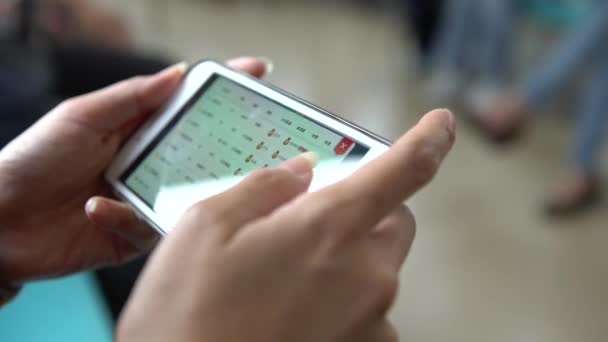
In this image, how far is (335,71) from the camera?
1.96 metres

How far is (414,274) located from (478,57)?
812 millimetres

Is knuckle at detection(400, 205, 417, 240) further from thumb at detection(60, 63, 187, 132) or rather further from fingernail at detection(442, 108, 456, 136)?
thumb at detection(60, 63, 187, 132)

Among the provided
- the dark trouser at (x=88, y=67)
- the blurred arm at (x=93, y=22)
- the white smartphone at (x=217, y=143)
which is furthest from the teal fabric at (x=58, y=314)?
the blurred arm at (x=93, y=22)

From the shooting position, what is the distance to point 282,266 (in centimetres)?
35

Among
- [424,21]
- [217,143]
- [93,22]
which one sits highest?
[217,143]

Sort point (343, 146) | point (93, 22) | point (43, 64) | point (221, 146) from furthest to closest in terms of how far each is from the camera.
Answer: point (93, 22)
point (43, 64)
point (221, 146)
point (343, 146)

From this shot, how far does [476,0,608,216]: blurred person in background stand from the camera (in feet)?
4.54

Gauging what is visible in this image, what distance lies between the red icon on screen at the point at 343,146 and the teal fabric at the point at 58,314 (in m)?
0.43

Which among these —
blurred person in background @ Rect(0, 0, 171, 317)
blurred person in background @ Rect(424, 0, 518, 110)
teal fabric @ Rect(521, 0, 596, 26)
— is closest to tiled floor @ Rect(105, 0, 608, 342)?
blurred person in background @ Rect(424, 0, 518, 110)

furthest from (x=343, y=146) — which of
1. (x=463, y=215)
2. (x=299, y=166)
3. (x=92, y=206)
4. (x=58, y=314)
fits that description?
(x=463, y=215)

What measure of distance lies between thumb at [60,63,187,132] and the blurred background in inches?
9.7

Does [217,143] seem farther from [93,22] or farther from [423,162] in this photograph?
[93,22]

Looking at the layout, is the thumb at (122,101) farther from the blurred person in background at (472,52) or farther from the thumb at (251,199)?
the blurred person in background at (472,52)

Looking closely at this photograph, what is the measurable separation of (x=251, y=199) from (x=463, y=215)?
1.09 m
